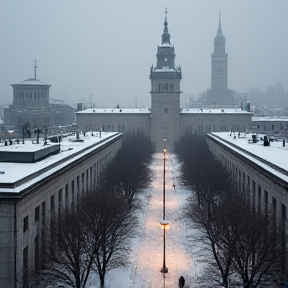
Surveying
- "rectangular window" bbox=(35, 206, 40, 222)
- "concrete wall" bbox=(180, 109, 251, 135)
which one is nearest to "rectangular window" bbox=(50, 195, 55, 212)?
"rectangular window" bbox=(35, 206, 40, 222)

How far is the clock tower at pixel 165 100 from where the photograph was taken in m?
127

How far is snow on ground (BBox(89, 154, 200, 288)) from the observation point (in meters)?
32.8

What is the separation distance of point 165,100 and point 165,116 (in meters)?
4.04

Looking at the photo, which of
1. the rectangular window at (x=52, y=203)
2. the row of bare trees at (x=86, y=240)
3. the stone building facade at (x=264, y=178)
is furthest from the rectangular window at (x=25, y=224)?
the stone building facade at (x=264, y=178)

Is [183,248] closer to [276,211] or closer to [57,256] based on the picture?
[276,211]

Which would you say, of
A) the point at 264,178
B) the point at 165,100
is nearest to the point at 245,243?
the point at 264,178

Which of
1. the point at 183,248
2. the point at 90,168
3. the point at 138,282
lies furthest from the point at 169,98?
the point at 138,282

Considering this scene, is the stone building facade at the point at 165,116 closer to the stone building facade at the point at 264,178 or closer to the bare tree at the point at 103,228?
the stone building facade at the point at 264,178

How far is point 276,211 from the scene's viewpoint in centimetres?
3466

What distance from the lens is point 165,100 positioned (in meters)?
128

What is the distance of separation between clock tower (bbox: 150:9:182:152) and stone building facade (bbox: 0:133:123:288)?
85076 millimetres

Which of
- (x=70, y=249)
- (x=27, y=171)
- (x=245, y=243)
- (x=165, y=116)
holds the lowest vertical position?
(x=70, y=249)

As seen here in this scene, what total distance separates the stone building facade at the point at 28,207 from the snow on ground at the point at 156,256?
15.8 feet

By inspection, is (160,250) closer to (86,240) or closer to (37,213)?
(86,240)
